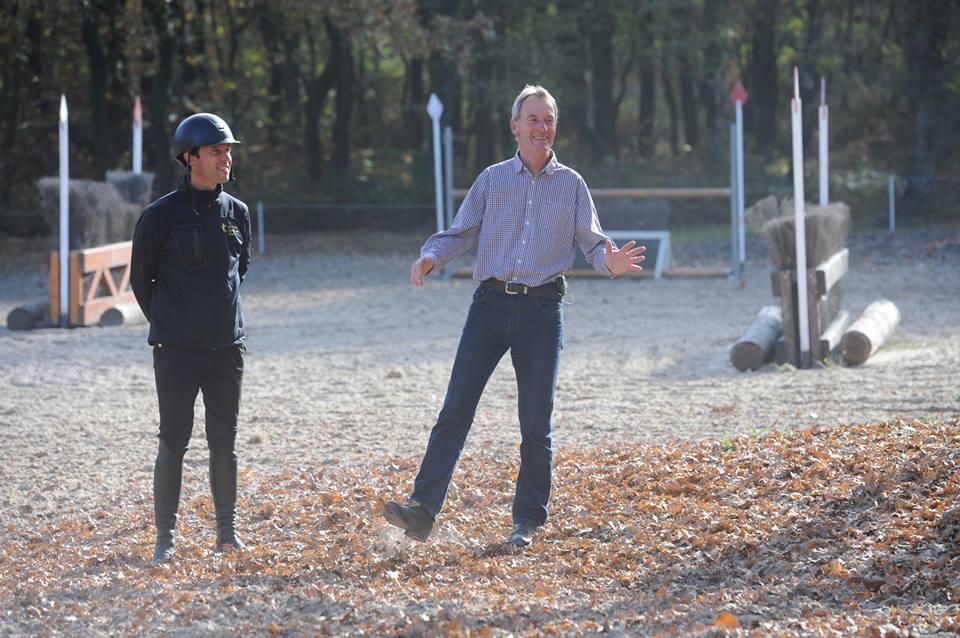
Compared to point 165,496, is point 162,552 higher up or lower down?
lower down

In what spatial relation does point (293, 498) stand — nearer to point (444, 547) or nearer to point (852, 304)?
point (444, 547)

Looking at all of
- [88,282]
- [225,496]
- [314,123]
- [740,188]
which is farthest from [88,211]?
[314,123]

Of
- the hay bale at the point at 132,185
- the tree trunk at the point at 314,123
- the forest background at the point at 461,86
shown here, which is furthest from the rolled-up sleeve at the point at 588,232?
the tree trunk at the point at 314,123

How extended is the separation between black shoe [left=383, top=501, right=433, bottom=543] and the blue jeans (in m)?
0.04

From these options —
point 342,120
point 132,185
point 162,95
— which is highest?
point 342,120

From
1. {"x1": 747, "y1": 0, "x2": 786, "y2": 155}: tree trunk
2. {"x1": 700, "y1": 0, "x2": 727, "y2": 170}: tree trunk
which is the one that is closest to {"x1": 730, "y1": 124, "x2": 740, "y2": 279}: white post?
{"x1": 700, "y1": 0, "x2": 727, "y2": 170}: tree trunk

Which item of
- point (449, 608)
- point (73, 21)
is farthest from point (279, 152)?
point (449, 608)

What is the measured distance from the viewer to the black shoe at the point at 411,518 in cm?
532

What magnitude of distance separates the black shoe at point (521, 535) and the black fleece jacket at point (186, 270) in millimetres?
1369

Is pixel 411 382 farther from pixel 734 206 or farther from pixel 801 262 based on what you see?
pixel 734 206

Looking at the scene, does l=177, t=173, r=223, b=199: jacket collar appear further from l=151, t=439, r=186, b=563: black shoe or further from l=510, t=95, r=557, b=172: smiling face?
l=510, t=95, r=557, b=172: smiling face

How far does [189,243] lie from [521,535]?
69.2 inches

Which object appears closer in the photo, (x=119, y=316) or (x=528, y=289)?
(x=528, y=289)

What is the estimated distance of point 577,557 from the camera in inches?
209
